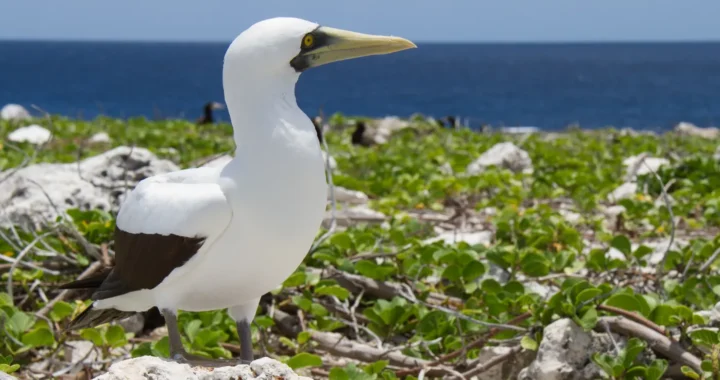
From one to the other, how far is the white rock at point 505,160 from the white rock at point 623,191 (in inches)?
49.5

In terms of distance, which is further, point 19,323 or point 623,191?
point 623,191

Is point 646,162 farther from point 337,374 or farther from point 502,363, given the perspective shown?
point 337,374

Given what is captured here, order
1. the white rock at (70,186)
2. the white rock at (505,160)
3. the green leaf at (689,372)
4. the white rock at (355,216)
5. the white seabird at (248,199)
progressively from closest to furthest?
the white seabird at (248,199) → the green leaf at (689,372) → the white rock at (70,186) → the white rock at (355,216) → the white rock at (505,160)

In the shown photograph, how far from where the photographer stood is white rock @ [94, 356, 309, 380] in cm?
213

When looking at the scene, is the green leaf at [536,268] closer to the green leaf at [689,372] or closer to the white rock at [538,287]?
the white rock at [538,287]

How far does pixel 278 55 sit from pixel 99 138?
8.32 metres

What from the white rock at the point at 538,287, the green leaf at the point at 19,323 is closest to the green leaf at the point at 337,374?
the green leaf at the point at 19,323

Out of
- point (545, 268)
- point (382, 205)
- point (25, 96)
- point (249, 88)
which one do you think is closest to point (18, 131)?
point (382, 205)

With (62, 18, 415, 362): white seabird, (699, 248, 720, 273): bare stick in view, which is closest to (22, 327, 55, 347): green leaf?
(62, 18, 415, 362): white seabird

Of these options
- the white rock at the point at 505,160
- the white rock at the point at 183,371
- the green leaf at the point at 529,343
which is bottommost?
the white rock at the point at 505,160

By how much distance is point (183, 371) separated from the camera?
7.13ft

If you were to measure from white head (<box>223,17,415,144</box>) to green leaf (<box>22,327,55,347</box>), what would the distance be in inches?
53.8

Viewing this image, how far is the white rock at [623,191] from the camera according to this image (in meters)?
6.79

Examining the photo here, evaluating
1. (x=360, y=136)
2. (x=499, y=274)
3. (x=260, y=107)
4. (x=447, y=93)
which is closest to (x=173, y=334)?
(x=260, y=107)
